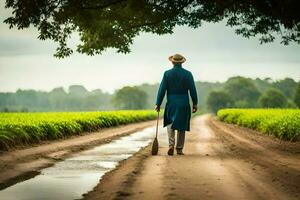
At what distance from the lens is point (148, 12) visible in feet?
51.8

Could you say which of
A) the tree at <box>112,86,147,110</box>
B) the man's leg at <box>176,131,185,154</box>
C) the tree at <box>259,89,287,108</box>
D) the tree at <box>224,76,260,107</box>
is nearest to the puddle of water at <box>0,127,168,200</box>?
the man's leg at <box>176,131,185,154</box>

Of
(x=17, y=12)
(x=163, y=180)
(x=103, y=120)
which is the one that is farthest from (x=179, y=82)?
(x=103, y=120)

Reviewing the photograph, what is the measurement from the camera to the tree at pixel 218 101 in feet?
583

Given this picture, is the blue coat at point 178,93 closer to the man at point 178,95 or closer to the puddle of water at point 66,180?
the man at point 178,95

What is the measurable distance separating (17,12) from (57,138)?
599cm

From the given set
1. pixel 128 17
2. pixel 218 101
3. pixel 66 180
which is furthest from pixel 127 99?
pixel 66 180

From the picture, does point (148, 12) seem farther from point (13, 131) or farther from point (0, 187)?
point (0, 187)

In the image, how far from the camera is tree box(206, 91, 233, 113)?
17762cm

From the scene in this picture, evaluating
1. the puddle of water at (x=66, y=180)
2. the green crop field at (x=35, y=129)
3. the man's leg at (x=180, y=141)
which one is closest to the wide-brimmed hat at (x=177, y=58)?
the man's leg at (x=180, y=141)

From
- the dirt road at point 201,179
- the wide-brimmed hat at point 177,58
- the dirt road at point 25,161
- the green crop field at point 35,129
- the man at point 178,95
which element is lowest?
the dirt road at point 25,161

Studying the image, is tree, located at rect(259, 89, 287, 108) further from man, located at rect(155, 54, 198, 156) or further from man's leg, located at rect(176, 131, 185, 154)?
man's leg, located at rect(176, 131, 185, 154)

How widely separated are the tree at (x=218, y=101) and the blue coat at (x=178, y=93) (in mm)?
164889

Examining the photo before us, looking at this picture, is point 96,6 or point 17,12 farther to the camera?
point 96,6

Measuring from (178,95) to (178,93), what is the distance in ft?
0.17
